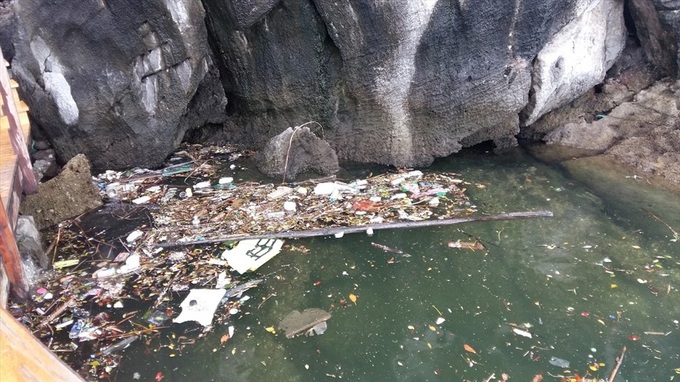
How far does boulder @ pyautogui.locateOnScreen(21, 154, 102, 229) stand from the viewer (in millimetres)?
4465

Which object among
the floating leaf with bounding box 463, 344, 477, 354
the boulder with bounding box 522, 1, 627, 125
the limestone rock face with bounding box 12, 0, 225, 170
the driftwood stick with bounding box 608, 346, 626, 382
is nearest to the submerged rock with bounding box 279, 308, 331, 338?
the floating leaf with bounding box 463, 344, 477, 354

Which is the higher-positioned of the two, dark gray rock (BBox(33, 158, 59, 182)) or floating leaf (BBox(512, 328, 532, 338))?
dark gray rock (BBox(33, 158, 59, 182))

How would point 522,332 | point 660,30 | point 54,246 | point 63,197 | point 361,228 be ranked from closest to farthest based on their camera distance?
point 522,332, point 54,246, point 361,228, point 63,197, point 660,30

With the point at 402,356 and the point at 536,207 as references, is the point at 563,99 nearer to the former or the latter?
the point at 536,207

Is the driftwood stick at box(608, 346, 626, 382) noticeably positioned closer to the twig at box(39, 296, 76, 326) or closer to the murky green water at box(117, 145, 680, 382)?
the murky green water at box(117, 145, 680, 382)

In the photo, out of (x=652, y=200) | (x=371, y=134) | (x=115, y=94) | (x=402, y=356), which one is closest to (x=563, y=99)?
(x=652, y=200)

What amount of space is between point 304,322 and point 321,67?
2.87 meters

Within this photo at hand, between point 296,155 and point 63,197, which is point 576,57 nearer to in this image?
point 296,155

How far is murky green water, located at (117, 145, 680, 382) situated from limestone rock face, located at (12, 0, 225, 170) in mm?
2310

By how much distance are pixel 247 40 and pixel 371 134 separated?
1640 millimetres

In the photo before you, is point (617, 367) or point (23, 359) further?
point (617, 367)

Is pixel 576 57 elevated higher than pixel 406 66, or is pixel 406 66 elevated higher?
pixel 406 66

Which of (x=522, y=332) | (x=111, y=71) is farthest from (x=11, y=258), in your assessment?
(x=522, y=332)

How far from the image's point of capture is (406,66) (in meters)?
5.18
